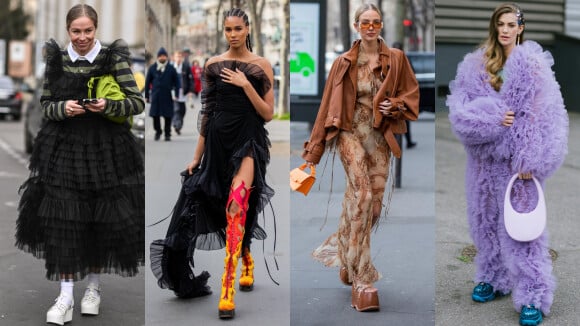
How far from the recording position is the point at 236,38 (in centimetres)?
498

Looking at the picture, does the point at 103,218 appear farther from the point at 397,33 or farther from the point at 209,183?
the point at 397,33

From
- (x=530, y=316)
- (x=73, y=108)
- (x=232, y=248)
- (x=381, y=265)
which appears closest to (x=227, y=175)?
(x=232, y=248)

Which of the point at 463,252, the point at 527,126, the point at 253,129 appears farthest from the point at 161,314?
the point at 463,252

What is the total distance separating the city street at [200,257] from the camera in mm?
5238

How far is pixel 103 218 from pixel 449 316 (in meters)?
2.11

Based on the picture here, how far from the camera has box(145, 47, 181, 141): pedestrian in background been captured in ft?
17.2

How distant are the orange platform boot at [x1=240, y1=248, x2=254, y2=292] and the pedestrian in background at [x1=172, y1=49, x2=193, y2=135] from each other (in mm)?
902

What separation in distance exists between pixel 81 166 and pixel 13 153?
12950 mm

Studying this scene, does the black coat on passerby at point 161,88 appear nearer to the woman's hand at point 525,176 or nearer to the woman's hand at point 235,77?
the woman's hand at point 235,77

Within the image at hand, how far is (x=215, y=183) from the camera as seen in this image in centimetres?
527

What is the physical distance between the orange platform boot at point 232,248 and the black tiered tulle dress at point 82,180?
2.24ft

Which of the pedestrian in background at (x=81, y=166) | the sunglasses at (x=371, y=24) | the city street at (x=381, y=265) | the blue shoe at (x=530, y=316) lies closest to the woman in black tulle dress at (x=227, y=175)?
the pedestrian in background at (x=81, y=166)

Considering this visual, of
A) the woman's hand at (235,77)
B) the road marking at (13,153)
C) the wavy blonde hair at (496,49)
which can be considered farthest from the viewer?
the road marking at (13,153)

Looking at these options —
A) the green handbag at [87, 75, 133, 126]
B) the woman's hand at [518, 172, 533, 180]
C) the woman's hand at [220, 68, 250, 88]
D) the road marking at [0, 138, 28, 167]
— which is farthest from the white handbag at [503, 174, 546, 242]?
the road marking at [0, 138, 28, 167]
